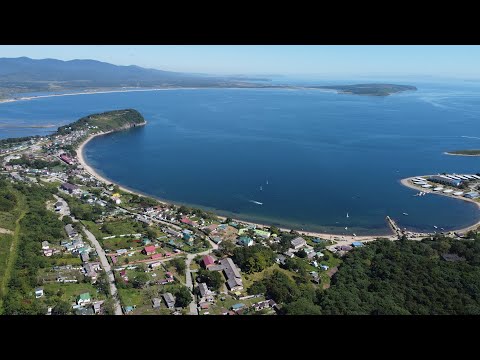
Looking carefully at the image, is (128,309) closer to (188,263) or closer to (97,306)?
(97,306)

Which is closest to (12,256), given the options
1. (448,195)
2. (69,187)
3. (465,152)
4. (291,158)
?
(69,187)

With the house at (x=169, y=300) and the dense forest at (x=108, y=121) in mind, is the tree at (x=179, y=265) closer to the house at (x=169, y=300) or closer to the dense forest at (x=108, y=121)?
the house at (x=169, y=300)

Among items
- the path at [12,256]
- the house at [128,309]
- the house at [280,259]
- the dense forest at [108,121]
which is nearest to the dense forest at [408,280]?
the house at [280,259]

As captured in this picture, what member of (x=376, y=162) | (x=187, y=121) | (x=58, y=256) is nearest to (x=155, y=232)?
(x=58, y=256)

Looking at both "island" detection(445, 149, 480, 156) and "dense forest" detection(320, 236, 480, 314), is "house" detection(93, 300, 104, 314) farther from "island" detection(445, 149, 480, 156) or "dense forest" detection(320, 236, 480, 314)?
"island" detection(445, 149, 480, 156)

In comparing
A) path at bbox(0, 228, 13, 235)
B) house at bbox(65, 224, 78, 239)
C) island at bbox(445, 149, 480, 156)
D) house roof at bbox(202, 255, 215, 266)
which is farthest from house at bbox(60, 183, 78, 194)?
island at bbox(445, 149, 480, 156)

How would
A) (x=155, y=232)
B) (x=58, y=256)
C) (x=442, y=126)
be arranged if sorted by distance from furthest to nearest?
(x=442, y=126)
(x=155, y=232)
(x=58, y=256)

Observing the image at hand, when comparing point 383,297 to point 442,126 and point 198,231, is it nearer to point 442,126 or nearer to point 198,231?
point 198,231
